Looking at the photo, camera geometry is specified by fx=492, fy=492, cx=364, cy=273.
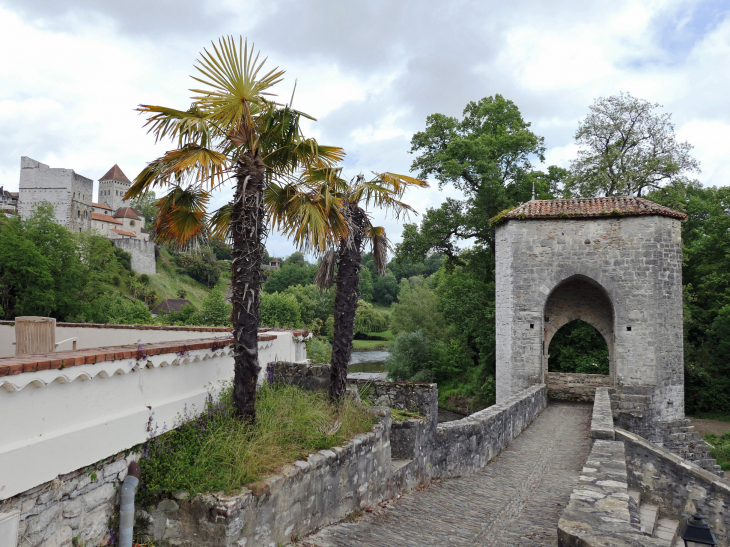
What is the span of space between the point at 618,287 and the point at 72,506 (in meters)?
15.0

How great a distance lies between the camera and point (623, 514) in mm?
3900

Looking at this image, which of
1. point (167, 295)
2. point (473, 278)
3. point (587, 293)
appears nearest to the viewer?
point (587, 293)

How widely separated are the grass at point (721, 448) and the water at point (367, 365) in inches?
672

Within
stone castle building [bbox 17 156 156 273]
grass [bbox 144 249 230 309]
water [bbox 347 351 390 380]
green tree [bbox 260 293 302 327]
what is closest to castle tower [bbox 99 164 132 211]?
stone castle building [bbox 17 156 156 273]

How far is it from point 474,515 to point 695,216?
25.3 meters

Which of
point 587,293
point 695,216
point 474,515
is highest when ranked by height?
point 695,216

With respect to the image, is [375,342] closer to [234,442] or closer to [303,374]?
[303,374]

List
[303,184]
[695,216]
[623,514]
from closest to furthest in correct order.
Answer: [623,514], [303,184], [695,216]

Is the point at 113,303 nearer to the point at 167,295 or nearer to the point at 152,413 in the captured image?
the point at 167,295

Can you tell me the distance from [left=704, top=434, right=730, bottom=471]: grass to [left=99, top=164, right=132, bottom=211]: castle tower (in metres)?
72.4

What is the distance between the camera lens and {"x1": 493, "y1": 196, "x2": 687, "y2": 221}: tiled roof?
14625mm

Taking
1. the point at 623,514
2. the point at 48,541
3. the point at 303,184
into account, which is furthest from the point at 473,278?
the point at 48,541

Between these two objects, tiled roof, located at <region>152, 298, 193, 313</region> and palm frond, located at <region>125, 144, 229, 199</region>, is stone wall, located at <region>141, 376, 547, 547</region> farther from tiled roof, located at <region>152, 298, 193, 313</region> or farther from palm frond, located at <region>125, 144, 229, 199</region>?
tiled roof, located at <region>152, 298, 193, 313</region>

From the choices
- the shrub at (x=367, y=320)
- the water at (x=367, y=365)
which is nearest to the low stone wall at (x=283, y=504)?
the water at (x=367, y=365)
